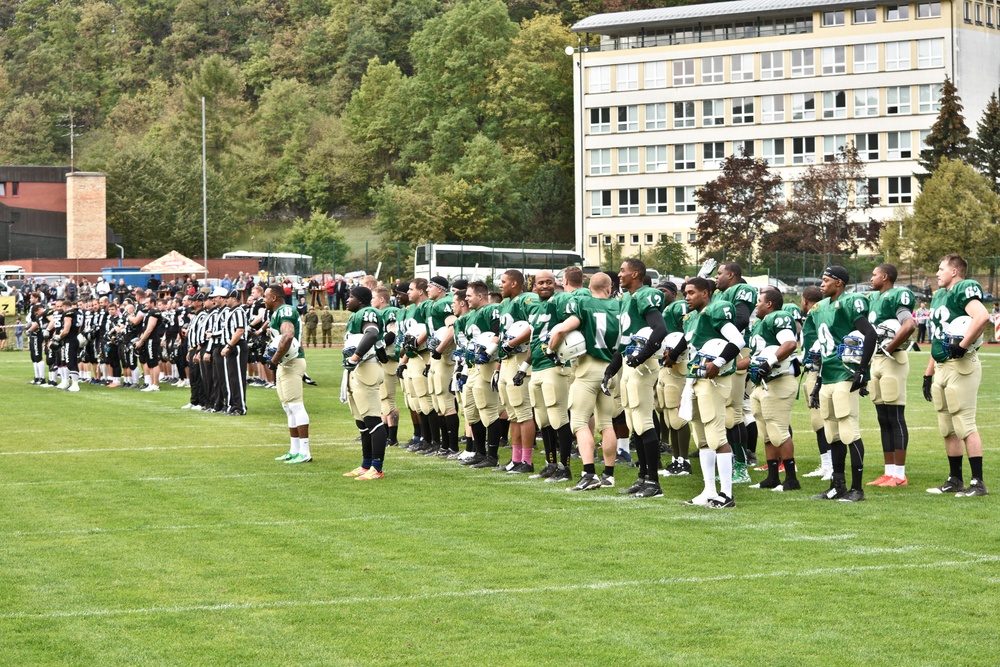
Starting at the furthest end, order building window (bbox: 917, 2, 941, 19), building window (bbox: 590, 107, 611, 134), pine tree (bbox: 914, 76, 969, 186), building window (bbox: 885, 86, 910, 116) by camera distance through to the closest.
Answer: building window (bbox: 590, 107, 611, 134)
building window (bbox: 885, 86, 910, 116)
building window (bbox: 917, 2, 941, 19)
pine tree (bbox: 914, 76, 969, 186)

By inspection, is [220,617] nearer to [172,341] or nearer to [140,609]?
[140,609]

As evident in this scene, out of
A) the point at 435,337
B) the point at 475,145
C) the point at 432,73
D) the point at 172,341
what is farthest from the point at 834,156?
the point at 435,337

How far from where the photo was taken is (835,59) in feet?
266

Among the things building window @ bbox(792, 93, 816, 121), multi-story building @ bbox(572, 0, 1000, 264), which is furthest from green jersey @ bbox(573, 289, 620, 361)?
building window @ bbox(792, 93, 816, 121)

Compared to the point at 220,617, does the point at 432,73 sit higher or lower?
higher

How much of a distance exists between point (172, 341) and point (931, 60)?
62574 millimetres

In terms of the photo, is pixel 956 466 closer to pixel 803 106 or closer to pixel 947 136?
pixel 947 136

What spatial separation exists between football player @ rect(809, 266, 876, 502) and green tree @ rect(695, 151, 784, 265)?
6040 cm

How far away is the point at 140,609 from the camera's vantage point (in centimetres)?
777

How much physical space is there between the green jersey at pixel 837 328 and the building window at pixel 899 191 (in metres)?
72.4

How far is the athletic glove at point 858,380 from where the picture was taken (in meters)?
11.4

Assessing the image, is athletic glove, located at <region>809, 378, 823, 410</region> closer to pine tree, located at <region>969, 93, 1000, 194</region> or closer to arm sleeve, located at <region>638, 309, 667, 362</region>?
arm sleeve, located at <region>638, 309, 667, 362</region>

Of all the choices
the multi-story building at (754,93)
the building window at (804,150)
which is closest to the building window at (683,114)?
the multi-story building at (754,93)

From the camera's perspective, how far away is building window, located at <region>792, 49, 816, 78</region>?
81.4m
